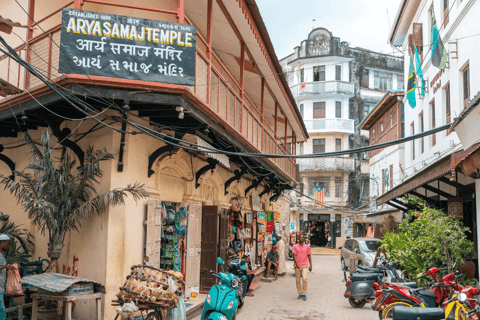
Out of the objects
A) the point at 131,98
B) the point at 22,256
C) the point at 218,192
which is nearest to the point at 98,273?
the point at 22,256

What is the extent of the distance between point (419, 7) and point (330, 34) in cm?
2899

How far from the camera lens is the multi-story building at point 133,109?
759cm

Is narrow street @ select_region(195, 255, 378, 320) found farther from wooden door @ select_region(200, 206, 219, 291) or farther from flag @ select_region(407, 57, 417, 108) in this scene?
flag @ select_region(407, 57, 417, 108)

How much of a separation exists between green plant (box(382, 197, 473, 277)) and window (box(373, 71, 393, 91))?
39.1 metres

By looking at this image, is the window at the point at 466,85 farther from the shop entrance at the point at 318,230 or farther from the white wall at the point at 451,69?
the shop entrance at the point at 318,230

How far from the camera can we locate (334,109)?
153 feet

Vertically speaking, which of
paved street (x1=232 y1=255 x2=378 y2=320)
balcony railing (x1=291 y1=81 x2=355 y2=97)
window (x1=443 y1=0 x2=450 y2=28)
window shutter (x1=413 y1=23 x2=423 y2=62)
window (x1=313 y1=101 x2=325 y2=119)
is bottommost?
paved street (x1=232 y1=255 x2=378 y2=320)

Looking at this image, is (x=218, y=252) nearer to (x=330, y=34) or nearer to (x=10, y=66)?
(x=10, y=66)

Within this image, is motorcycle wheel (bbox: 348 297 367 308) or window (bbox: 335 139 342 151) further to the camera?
window (bbox: 335 139 342 151)

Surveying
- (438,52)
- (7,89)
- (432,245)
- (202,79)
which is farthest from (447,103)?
(7,89)

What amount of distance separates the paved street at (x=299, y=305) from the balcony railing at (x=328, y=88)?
101 ft

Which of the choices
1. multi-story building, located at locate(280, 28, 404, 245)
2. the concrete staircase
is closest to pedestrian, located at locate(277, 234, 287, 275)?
the concrete staircase

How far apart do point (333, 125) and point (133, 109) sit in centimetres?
3934

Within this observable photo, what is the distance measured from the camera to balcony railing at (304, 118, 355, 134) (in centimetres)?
4614
